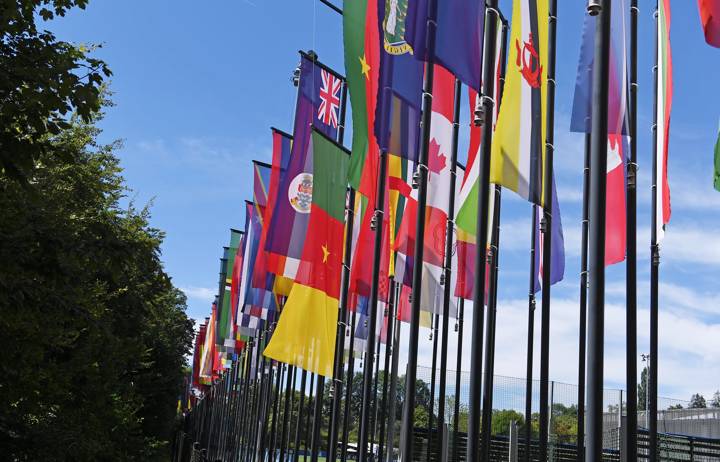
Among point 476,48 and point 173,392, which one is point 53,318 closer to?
point 476,48

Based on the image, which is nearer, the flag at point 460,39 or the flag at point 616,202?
the flag at point 460,39

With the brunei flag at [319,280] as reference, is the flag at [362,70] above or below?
above

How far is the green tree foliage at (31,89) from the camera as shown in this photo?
32.0ft

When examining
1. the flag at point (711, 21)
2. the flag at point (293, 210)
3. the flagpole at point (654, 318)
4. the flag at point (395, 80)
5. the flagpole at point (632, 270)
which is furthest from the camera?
the flag at point (293, 210)

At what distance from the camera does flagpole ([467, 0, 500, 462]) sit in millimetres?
9391

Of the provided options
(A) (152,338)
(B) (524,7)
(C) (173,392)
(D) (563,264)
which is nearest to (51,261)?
(B) (524,7)

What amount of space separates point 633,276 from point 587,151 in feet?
8.13

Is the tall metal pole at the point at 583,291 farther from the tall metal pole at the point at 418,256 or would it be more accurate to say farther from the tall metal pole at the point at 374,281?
the tall metal pole at the point at 374,281

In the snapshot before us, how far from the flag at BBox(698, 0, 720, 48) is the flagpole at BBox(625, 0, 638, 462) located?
3735 millimetres

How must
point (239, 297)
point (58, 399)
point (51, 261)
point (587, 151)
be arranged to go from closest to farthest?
point (51, 261) → point (587, 151) → point (58, 399) → point (239, 297)

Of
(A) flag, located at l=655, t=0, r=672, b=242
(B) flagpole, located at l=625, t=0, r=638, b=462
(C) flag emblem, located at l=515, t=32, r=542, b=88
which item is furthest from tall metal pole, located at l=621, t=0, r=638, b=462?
(C) flag emblem, located at l=515, t=32, r=542, b=88

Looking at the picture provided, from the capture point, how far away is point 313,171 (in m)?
16.7

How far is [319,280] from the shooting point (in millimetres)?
16250

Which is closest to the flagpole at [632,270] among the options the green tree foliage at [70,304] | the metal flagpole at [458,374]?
the green tree foliage at [70,304]
